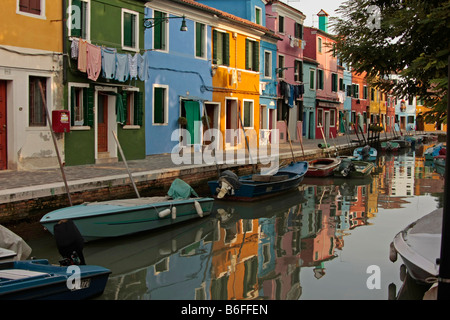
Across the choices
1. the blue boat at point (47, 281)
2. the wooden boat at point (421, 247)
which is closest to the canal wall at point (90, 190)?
the blue boat at point (47, 281)

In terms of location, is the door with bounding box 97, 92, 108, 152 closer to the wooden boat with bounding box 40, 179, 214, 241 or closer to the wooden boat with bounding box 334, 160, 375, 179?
the wooden boat with bounding box 40, 179, 214, 241

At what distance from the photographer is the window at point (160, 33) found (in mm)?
18734

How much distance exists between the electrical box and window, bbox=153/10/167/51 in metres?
6.00

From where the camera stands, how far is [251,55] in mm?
25891

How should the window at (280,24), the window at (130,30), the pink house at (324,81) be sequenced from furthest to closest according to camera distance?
1. the pink house at (324,81)
2. the window at (280,24)
3. the window at (130,30)

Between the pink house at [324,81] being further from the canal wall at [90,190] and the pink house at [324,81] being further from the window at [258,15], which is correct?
the canal wall at [90,190]

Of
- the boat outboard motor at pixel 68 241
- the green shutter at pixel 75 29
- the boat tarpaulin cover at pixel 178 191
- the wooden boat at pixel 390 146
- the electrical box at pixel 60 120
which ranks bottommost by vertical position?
the boat outboard motor at pixel 68 241

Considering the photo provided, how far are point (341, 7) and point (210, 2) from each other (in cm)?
1278

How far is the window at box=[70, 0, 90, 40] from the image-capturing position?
47.7ft

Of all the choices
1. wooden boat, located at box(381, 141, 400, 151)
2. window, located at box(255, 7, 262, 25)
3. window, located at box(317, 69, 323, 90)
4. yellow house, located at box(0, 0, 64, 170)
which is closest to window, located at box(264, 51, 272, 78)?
window, located at box(255, 7, 262, 25)

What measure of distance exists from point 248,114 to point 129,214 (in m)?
16.3

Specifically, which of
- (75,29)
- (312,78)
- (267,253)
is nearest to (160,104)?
(75,29)
